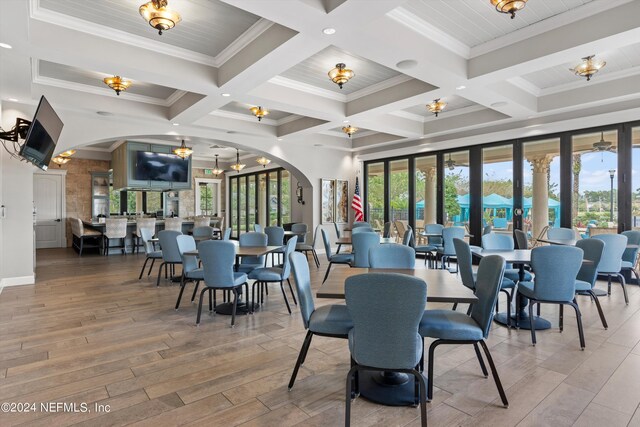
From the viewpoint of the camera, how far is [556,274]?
3.46 m

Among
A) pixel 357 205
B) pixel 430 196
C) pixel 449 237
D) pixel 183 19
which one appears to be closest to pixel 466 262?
pixel 449 237

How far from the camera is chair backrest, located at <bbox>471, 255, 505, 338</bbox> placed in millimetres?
2354

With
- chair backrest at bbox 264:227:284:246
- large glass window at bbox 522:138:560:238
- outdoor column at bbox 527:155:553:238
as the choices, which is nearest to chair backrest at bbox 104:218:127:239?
chair backrest at bbox 264:227:284:246

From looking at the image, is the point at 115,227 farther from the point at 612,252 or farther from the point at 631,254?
the point at 631,254

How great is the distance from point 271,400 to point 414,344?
1150mm

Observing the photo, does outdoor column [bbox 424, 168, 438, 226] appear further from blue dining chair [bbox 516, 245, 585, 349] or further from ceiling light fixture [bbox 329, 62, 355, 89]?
blue dining chair [bbox 516, 245, 585, 349]

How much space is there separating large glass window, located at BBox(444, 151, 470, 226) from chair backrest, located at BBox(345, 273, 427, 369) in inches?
290

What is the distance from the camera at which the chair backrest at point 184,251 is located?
482 cm

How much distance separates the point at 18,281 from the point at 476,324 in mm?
7074

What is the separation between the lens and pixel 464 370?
2.96 m

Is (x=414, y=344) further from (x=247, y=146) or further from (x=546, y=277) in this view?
(x=247, y=146)

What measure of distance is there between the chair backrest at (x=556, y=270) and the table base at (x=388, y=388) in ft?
5.70

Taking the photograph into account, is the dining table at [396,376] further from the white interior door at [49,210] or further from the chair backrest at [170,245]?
the white interior door at [49,210]

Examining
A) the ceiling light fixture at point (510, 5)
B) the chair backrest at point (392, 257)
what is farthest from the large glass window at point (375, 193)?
the ceiling light fixture at point (510, 5)
